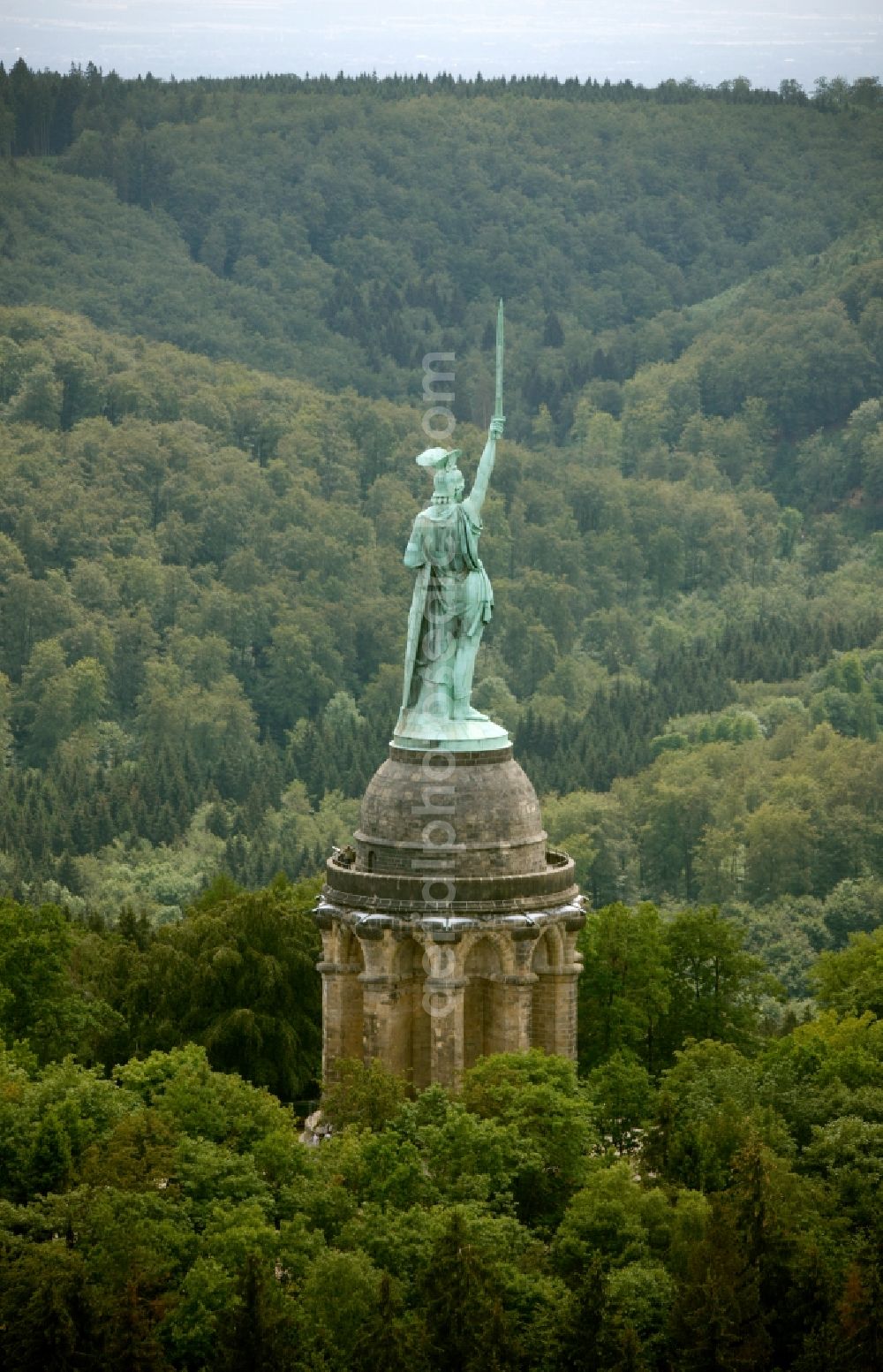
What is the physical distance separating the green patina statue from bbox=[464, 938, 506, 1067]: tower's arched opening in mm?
3976

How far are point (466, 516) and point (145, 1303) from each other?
16981 millimetres

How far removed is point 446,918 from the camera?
7550 cm

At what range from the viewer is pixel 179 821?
16200 centimetres

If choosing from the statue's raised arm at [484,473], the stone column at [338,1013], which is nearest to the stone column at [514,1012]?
the stone column at [338,1013]

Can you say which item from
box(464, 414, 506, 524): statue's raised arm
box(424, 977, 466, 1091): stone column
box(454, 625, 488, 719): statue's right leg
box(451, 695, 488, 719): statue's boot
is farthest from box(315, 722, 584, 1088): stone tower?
box(464, 414, 506, 524): statue's raised arm

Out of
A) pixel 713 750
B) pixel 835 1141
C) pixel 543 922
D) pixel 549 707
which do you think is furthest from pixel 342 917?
pixel 549 707

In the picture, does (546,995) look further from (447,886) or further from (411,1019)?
(447,886)

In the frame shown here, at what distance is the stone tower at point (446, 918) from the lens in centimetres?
7562

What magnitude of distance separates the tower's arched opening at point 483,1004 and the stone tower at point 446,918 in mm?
23

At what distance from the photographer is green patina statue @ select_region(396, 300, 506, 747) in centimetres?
7681

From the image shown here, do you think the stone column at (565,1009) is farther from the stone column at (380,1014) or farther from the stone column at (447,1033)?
the stone column at (380,1014)

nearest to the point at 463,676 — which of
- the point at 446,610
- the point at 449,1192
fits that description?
the point at 446,610

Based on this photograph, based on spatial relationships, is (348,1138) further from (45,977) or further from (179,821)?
Answer: (179,821)

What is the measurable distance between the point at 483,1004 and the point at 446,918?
2206mm
